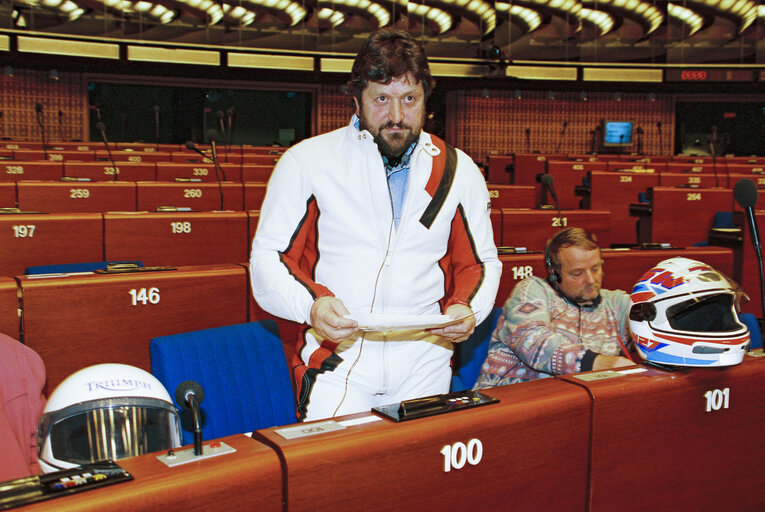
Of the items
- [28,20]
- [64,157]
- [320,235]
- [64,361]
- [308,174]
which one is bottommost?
[64,361]

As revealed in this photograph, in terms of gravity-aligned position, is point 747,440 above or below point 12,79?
below

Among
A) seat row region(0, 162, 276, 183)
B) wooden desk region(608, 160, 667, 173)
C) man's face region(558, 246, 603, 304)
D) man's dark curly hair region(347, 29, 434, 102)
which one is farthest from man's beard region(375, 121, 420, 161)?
wooden desk region(608, 160, 667, 173)

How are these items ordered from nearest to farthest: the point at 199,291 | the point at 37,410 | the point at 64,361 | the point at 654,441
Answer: the point at 654,441 → the point at 37,410 → the point at 64,361 → the point at 199,291

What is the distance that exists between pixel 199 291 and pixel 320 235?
1.02 meters

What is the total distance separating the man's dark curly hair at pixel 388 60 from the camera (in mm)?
1881

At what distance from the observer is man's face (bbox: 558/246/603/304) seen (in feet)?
8.55

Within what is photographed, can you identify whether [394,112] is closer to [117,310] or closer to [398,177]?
[398,177]

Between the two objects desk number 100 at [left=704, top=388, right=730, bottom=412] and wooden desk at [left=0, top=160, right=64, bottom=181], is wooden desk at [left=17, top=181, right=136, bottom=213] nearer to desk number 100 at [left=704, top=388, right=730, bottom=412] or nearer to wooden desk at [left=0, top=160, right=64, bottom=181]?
wooden desk at [left=0, top=160, right=64, bottom=181]

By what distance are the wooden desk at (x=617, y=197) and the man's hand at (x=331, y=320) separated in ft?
23.6

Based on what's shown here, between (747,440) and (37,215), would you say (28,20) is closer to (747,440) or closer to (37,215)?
(37,215)

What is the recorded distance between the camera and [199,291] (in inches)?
110

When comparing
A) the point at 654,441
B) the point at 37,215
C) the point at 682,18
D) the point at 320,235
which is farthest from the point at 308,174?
the point at 682,18

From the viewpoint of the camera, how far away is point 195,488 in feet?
3.23

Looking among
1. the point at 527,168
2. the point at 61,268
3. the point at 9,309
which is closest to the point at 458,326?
the point at 9,309
